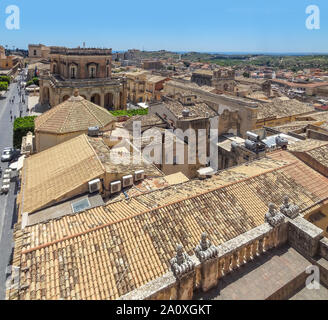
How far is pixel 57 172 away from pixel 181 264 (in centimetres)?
1240

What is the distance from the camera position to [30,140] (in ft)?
85.5

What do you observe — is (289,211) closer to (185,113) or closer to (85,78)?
(185,113)

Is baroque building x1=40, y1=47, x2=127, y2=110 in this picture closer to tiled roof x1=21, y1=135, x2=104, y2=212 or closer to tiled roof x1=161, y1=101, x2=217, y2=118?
tiled roof x1=161, y1=101, x2=217, y2=118

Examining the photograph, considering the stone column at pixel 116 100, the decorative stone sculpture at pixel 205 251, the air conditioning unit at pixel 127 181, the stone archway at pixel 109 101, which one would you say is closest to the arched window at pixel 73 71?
the stone archway at pixel 109 101

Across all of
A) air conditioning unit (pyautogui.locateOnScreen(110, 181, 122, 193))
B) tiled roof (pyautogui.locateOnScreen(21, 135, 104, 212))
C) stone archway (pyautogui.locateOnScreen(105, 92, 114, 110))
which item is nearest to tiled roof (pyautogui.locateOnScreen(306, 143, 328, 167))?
air conditioning unit (pyautogui.locateOnScreen(110, 181, 122, 193))

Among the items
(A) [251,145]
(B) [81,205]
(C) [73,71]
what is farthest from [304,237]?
(C) [73,71]

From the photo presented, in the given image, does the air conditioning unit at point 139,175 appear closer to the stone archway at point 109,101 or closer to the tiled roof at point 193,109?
the tiled roof at point 193,109

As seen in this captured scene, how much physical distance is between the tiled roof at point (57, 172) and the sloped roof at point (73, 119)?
7.54ft

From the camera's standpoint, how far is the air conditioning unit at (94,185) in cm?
1521

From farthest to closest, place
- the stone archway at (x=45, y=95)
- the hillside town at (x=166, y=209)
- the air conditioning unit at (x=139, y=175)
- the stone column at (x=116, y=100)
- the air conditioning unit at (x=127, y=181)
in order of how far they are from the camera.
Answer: the stone archway at (x=45, y=95)
the stone column at (x=116, y=100)
the air conditioning unit at (x=139, y=175)
the air conditioning unit at (x=127, y=181)
the hillside town at (x=166, y=209)

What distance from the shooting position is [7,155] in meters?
37.0

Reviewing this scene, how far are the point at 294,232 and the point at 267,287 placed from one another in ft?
7.87
